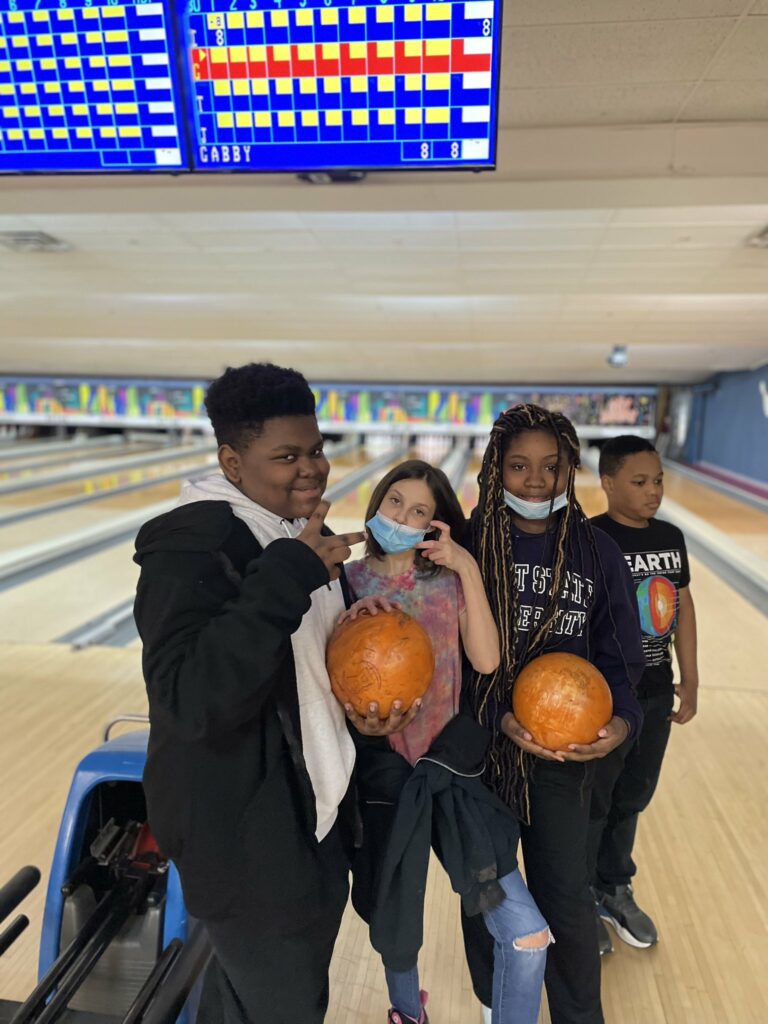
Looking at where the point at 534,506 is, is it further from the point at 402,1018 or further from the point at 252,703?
the point at 402,1018

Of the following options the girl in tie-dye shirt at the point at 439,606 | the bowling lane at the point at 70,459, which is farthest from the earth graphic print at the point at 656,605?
the bowling lane at the point at 70,459

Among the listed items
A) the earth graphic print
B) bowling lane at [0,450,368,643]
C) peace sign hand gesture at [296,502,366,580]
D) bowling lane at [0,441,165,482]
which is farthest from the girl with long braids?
bowling lane at [0,441,165,482]

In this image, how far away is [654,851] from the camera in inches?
79.0

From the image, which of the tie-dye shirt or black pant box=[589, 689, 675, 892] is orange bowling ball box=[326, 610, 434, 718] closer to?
the tie-dye shirt

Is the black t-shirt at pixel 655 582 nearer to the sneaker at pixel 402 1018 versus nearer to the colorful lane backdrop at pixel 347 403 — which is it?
the sneaker at pixel 402 1018

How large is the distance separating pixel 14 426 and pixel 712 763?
684 inches

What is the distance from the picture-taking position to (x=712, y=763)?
250 centimetres

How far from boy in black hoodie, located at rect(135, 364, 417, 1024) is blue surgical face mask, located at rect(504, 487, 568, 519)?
0.39 meters

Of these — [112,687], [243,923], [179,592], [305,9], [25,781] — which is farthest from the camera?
[112,687]

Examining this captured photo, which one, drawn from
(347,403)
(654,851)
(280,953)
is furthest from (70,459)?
(280,953)

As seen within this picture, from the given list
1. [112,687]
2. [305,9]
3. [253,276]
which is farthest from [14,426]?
[305,9]

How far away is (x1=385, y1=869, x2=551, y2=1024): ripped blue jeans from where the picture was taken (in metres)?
1.12

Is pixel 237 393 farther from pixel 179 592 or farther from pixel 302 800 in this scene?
pixel 302 800

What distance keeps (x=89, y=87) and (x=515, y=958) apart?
2225mm
